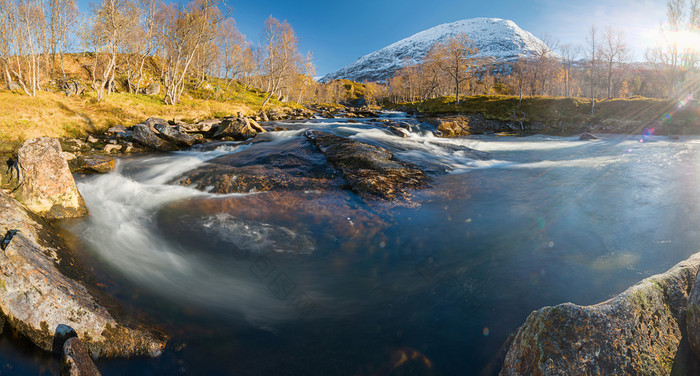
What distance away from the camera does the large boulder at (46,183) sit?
622cm

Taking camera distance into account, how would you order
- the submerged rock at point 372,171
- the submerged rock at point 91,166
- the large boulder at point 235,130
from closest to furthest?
the submerged rock at point 372,171 → the submerged rock at point 91,166 → the large boulder at point 235,130

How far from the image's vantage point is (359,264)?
5.46 meters

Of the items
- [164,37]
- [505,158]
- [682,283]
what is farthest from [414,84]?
[682,283]

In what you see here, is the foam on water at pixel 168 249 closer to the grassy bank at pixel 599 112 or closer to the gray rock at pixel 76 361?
the gray rock at pixel 76 361

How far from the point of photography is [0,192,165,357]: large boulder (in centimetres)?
317

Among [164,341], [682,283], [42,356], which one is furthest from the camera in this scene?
[164,341]

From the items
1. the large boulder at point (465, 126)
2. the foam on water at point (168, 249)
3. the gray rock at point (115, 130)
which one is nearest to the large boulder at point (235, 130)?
the gray rock at point (115, 130)

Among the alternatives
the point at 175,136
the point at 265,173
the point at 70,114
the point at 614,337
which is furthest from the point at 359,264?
the point at 70,114

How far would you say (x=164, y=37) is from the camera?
30078mm

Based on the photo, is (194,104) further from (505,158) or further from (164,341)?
(164,341)

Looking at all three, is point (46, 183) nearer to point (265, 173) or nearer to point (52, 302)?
point (52, 302)

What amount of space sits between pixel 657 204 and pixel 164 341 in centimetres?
1229

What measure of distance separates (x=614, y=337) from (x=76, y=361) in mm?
4854

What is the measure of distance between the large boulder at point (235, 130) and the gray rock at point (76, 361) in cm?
1691
